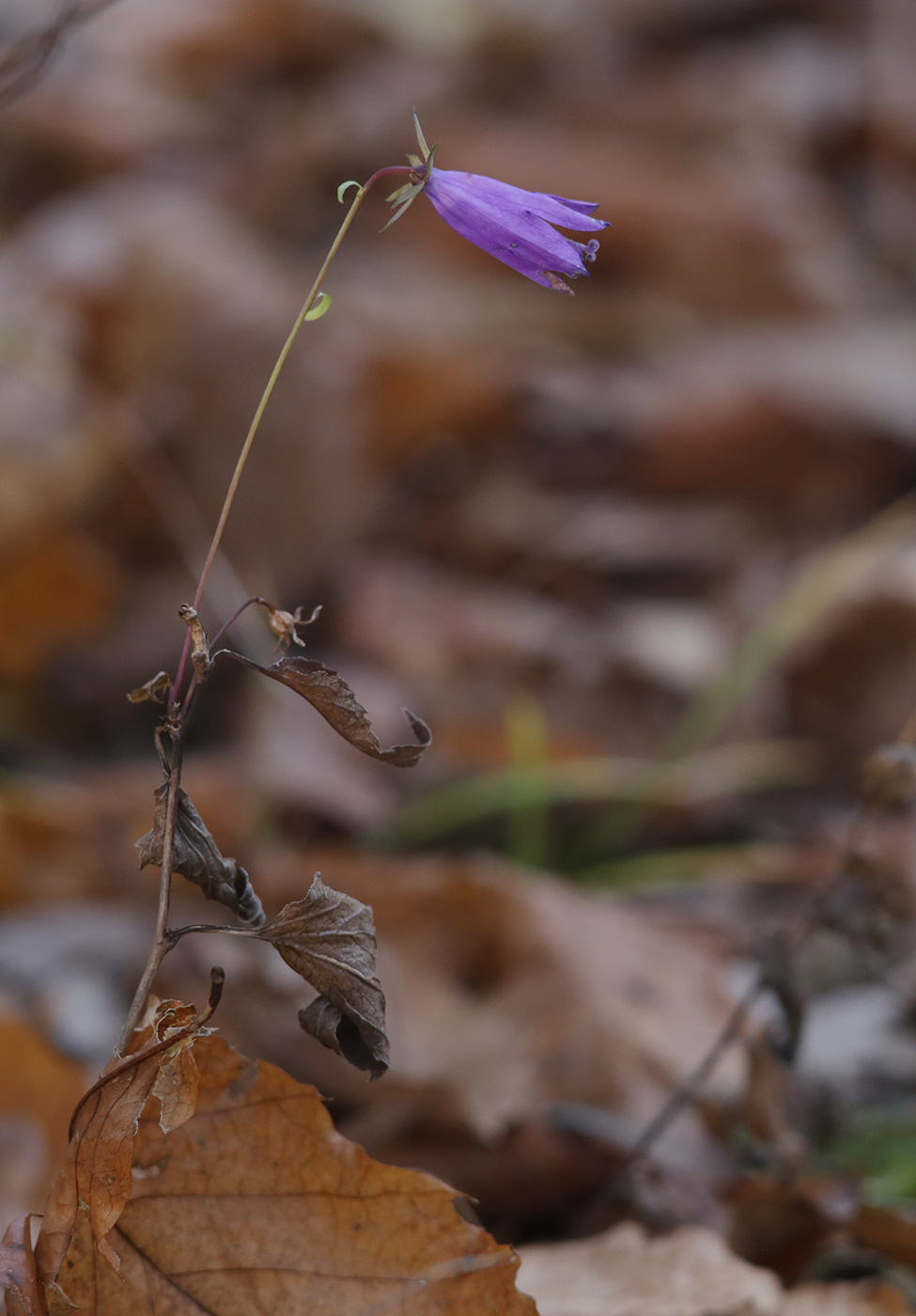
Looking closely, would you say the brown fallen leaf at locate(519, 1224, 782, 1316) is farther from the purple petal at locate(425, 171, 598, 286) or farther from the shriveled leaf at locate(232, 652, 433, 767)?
the purple petal at locate(425, 171, 598, 286)

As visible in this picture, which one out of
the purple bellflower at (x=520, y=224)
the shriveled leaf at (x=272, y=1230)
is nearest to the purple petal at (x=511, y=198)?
the purple bellflower at (x=520, y=224)

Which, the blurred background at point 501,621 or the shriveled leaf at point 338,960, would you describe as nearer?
the shriveled leaf at point 338,960

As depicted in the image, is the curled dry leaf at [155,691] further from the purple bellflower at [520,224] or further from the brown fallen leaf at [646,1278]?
the brown fallen leaf at [646,1278]

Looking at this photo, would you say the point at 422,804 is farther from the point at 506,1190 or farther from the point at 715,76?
the point at 715,76

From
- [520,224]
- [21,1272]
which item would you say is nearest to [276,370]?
[520,224]

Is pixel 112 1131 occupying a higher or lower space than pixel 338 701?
lower

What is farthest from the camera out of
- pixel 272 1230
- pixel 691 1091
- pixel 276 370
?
pixel 691 1091

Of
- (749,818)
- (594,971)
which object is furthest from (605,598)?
(594,971)

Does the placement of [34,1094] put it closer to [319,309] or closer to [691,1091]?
[691,1091]
